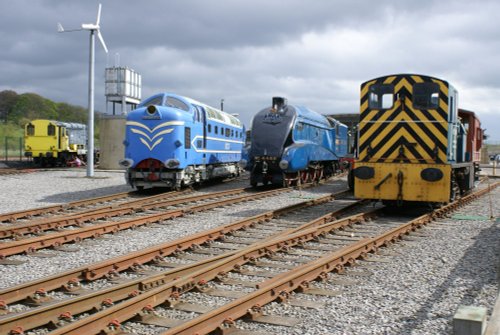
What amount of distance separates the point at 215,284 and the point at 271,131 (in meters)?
12.8

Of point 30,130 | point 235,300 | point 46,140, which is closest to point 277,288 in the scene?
point 235,300

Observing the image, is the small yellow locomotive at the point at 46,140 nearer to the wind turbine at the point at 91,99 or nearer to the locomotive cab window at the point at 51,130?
the locomotive cab window at the point at 51,130

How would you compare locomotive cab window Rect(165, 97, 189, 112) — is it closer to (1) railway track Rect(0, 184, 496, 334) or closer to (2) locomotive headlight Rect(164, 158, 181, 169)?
(2) locomotive headlight Rect(164, 158, 181, 169)

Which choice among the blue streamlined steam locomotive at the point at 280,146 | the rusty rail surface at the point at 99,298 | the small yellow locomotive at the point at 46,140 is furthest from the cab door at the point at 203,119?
the small yellow locomotive at the point at 46,140

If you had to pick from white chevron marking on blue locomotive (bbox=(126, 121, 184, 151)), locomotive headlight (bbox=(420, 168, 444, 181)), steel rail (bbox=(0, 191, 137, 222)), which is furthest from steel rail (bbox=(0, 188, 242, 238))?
locomotive headlight (bbox=(420, 168, 444, 181))

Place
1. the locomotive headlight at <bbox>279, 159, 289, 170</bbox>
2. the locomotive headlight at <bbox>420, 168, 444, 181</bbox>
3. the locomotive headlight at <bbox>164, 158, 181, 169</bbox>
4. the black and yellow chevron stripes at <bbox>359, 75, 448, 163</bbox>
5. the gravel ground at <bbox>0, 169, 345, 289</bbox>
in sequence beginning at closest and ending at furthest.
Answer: the gravel ground at <bbox>0, 169, 345, 289</bbox> < the locomotive headlight at <bbox>420, 168, 444, 181</bbox> < the black and yellow chevron stripes at <bbox>359, 75, 448, 163</bbox> < the locomotive headlight at <bbox>164, 158, 181, 169</bbox> < the locomotive headlight at <bbox>279, 159, 289, 170</bbox>

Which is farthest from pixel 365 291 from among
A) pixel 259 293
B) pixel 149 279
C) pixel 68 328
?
pixel 68 328

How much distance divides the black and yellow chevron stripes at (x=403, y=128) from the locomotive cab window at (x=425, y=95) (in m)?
0.09

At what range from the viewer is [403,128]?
37.7 ft

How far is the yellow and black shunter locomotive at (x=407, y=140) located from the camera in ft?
36.0

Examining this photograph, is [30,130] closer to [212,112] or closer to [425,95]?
[212,112]

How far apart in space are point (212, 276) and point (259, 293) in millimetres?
1016

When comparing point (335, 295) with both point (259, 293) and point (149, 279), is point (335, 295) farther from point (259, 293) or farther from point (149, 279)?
point (149, 279)

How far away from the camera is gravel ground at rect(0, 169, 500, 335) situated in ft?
15.1
